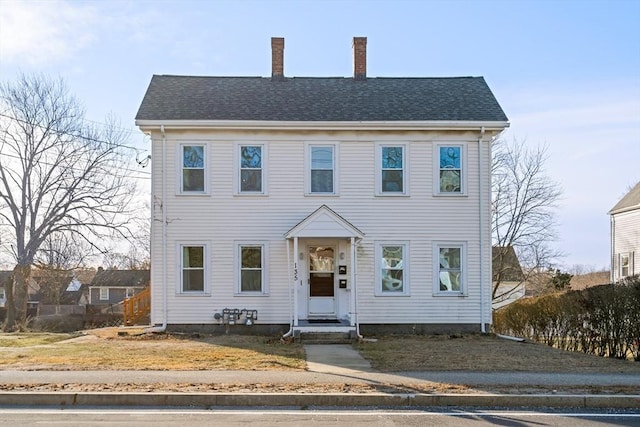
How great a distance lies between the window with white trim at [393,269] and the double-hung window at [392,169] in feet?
5.45

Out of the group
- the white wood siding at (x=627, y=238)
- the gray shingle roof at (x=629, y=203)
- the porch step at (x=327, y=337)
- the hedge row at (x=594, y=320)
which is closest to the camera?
the hedge row at (x=594, y=320)

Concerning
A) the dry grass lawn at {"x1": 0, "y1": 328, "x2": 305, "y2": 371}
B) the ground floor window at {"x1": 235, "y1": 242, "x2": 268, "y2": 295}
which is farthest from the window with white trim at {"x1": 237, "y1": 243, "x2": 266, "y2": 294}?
the dry grass lawn at {"x1": 0, "y1": 328, "x2": 305, "y2": 371}

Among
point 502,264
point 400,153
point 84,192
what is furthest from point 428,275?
point 84,192

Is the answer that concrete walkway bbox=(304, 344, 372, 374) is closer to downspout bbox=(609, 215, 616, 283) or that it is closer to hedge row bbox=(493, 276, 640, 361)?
hedge row bbox=(493, 276, 640, 361)

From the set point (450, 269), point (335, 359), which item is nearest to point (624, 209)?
point (450, 269)

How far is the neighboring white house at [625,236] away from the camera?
3275 centimetres

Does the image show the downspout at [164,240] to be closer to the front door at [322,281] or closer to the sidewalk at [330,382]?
the front door at [322,281]

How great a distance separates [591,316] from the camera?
16672mm

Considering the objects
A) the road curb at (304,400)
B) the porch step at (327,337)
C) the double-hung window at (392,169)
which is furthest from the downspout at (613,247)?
the road curb at (304,400)

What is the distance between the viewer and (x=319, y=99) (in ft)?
69.3

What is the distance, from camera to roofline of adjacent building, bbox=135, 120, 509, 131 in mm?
19328

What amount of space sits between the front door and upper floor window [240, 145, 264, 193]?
8.29ft

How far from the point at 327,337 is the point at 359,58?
10.4 metres

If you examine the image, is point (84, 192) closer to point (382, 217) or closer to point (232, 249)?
point (232, 249)
